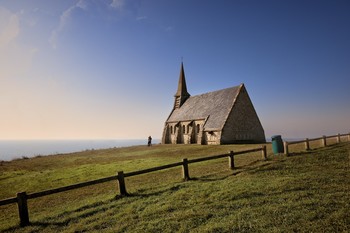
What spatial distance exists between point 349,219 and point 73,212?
9101 millimetres

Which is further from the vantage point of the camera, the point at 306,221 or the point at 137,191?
the point at 137,191

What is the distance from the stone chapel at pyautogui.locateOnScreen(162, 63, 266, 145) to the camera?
112 ft

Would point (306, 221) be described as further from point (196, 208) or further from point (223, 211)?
point (196, 208)

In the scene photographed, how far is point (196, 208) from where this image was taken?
7.99 m

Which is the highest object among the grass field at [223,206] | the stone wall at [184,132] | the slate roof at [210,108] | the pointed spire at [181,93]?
the pointed spire at [181,93]

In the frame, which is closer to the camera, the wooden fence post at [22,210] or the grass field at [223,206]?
the grass field at [223,206]

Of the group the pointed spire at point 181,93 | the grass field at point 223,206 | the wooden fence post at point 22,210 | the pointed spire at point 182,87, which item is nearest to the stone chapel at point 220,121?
the pointed spire at point 181,93

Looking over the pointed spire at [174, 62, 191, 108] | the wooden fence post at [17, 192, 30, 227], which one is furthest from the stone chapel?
the wooden fence post at [17, 192, 30, 227]

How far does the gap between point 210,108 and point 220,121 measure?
186 inches

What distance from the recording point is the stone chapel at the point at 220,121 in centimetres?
3403

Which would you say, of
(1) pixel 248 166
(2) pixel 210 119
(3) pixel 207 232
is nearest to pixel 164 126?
(2) pixel 210 119

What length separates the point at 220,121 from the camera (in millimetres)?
34281

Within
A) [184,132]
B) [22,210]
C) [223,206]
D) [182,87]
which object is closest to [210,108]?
[184,132]

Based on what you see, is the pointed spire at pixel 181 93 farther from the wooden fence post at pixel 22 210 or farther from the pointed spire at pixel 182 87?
the wooden fence post at pixel 22 210
